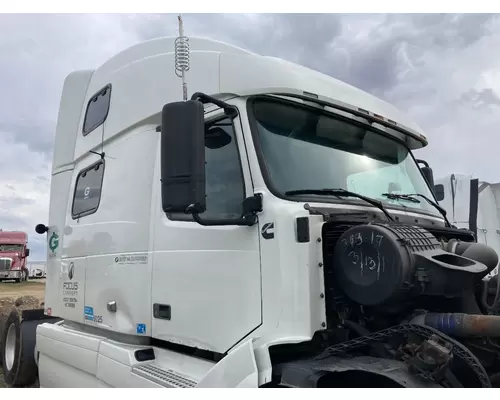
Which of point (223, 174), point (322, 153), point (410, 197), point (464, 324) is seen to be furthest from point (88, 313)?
point (464, 324)

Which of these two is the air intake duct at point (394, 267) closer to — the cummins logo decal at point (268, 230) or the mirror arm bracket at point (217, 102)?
the cummins logo decal at point (268, 230)

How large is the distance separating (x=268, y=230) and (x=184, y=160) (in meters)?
0.62

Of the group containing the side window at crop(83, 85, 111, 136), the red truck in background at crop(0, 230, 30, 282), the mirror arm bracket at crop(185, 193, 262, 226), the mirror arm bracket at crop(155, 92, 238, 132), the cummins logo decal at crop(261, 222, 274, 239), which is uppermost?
the side window at crop(83, 85, 111, 136)

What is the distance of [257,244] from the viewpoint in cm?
284

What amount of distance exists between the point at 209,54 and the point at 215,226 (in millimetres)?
1262

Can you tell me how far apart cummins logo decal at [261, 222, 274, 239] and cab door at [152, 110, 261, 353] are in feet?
0.19

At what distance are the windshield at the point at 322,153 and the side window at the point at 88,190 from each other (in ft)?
6.03

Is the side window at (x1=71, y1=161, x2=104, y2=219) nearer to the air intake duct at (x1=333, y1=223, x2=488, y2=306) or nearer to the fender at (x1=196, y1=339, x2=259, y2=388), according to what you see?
the fender at (x1=196, y1=339, x2=259, y2=388)

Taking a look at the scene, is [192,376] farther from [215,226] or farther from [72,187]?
[72,187]

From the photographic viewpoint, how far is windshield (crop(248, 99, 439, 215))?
3074mm

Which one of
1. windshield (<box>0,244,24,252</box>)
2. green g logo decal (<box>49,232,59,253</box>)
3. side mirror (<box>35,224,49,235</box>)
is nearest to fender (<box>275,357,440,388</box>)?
green g logo decal (<box>49,232,59,253</box>)

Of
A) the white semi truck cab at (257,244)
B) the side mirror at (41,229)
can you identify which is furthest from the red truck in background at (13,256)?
the white semi truck cab at (257,244)

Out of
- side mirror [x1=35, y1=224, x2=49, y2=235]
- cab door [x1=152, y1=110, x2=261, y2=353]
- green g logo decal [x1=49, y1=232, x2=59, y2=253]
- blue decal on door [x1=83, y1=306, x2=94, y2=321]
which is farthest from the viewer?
side mirror [x1=35, y1=224, x2=49, y2=235]

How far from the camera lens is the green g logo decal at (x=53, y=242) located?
199 inches
